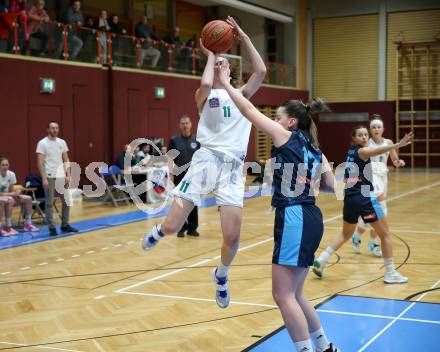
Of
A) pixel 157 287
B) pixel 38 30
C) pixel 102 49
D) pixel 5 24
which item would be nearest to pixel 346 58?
pixel 102 49

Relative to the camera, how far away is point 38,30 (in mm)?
14922

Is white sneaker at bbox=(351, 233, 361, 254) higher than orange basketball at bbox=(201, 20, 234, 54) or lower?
lower

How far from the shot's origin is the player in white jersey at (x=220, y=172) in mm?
5180

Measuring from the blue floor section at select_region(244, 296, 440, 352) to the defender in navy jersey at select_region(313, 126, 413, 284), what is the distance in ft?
2.56

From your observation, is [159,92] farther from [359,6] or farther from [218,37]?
[218,37]

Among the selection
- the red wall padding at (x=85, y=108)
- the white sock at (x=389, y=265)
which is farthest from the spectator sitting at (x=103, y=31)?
the white sock at (x=389, y=265)

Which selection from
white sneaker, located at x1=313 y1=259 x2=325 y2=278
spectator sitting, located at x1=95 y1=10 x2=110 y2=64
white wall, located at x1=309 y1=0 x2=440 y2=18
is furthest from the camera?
white wall, located at x1=309 y1=0 x2=440 y2=18

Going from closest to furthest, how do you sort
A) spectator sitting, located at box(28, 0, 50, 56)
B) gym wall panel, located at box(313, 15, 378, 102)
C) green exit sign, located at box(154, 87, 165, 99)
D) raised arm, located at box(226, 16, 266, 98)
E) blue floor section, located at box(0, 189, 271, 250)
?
raised arm, located at box(226, 16, 266, 98) → blue floor section, located at box(0, 189, 271, 250) → spectator sitting, located at box(28, 0, 50, 56) → green exit sign, located at box(154, 87, 165, 99) → gym wall panel, located at box(313, 15, 378, 102)

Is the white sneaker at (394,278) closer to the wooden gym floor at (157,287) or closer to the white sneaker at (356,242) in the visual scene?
the wooden gym floor at (157,287)

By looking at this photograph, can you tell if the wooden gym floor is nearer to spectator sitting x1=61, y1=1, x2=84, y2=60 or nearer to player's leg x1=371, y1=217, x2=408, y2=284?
player's leg x1=371, y1=217, x2=408, y2=284

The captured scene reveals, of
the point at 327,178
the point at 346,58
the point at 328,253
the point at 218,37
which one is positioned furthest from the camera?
the point at 346,58

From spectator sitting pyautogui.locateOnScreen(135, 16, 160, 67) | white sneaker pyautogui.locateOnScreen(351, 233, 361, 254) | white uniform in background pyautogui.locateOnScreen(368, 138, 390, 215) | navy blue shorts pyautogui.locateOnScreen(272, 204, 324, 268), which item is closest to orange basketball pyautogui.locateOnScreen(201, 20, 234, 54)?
navy blue shorts pyautogui.locateOnScreen(272, 204, 324, 268)

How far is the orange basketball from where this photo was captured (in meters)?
4.86

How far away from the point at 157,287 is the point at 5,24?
9129 mm
